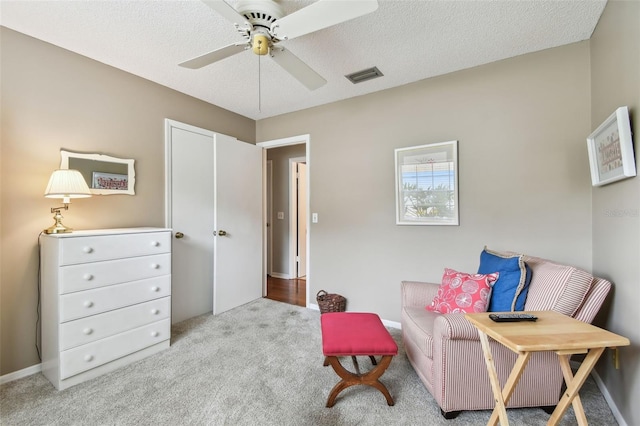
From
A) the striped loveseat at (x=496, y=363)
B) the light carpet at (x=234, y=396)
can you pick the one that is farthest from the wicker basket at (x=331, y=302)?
the striped loveseat at (x=496, y=363)

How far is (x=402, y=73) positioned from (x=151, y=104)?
7.91 feet

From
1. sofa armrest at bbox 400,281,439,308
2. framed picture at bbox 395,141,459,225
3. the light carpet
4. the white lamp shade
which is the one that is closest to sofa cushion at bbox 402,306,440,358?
sofa armrest at bbox 400,281,439,308

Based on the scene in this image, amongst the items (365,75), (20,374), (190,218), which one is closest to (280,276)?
(190,218)

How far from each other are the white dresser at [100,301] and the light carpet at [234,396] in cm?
12

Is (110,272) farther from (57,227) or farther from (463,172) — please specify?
(463,172)

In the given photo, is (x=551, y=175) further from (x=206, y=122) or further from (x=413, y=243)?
(x=206, y=122)

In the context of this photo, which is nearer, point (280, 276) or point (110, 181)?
point (110, 181)

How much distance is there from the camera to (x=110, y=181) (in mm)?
2377

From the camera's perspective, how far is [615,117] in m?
1.42

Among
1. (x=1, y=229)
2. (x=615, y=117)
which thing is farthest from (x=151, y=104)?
(x=615, y=117)

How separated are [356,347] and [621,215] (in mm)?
1638

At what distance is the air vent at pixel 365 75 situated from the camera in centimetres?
245

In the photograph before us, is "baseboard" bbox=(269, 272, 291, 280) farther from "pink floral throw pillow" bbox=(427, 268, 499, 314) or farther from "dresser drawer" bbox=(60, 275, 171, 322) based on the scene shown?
"pink floral throw pillow" bbox=(427, 268, 499, 314)

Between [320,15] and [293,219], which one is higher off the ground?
[320,15]
